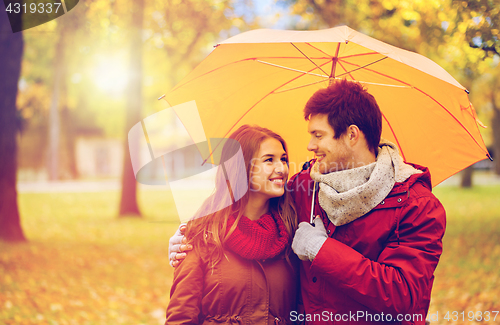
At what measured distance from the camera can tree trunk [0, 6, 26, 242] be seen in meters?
7.52

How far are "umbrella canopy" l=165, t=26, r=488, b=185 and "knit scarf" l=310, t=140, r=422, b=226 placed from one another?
2.15 feet

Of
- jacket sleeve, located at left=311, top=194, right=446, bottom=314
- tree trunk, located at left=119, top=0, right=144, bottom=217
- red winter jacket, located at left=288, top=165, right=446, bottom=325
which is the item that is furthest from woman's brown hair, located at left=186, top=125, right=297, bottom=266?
tree trunk, located at left=119, top=0, right=144, bottom=217

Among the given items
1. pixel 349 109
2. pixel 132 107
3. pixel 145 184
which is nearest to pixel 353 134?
pixel 349 109

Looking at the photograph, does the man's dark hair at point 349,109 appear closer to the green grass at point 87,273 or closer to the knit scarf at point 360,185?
the knit scarf at point 360,185

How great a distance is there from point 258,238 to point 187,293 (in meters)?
0.56

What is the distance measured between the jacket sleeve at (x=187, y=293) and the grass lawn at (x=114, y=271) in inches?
135

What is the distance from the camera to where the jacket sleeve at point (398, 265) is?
1.99m

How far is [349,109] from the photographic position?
7.57 ft

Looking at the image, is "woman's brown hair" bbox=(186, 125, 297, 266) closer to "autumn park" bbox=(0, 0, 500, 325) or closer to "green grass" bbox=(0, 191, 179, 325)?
"autumn park" bbox=(0, 0, 500, 325)

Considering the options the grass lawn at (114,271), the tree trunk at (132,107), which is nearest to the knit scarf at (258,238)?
the grass lawn at (114,271)

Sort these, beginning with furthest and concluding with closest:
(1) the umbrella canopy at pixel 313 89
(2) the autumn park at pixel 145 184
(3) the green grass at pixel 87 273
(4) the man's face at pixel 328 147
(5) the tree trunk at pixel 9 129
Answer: (5) the tree trunk at pixel 9 129 → (3) the green grass at pixel 87 273 → (2) the autumn park at pixel 145 184 → (1) the umbrella canopy at pixel 313 89 → (4) the man's face at pixel 328 147

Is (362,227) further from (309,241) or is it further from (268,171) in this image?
(268,171)

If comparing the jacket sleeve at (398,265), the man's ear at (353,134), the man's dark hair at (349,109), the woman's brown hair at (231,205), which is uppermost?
the man's dark hair at (349,109)

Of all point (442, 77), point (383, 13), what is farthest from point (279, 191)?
point (383, 13)
